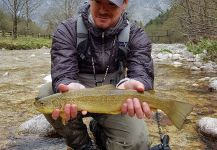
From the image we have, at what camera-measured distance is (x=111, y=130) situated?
372 centimetres

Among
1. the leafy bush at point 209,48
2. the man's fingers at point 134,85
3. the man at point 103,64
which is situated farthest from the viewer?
the leafy bush at point 209,48

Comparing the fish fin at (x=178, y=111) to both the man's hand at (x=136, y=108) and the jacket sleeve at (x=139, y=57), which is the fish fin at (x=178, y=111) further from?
the jacket sleeve at (x=139, y=57)

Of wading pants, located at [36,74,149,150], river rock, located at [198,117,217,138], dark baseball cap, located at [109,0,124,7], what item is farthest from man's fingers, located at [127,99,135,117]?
river rock, located at [198,117,217,138]

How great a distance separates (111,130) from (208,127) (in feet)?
5.52

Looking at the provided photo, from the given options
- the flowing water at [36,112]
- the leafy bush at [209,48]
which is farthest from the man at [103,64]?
the leafy bush at [209,48]

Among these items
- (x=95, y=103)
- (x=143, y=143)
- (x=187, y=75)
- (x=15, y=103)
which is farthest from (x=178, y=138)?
(x=187, y=75)

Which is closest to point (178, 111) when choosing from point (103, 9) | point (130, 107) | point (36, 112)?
point (130, 107)

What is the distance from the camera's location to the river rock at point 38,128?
194 inches

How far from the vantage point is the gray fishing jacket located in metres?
3.68

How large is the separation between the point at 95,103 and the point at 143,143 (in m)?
0.78

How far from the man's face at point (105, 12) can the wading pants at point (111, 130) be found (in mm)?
544

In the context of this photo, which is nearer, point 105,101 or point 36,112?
point 105,101

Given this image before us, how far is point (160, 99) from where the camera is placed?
313cm

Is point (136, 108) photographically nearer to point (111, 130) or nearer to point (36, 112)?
point (111, 130)
